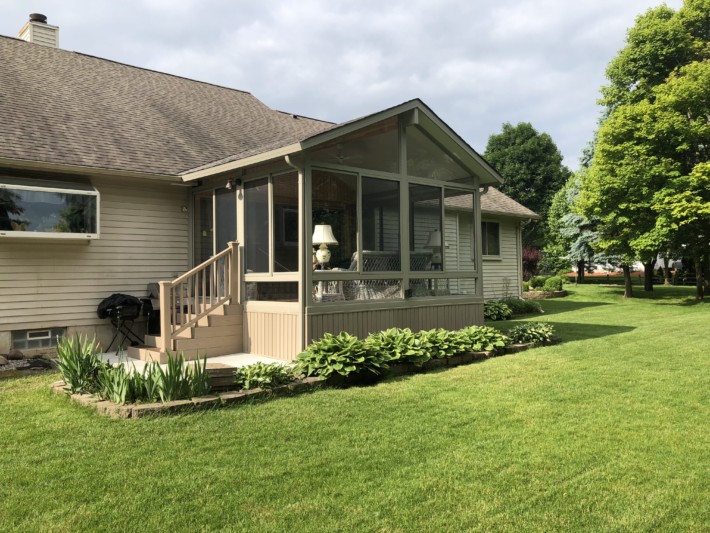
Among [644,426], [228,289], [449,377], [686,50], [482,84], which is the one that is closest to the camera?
[644,426]

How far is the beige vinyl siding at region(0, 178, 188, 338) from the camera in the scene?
316 inches

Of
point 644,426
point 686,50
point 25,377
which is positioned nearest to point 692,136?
point 686,50

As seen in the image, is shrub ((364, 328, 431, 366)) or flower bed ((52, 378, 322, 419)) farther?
shrub ((364, 328, 431, 366))

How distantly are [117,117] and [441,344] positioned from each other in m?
7.52

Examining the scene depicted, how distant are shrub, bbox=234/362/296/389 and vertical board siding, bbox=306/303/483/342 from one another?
1.35 metres

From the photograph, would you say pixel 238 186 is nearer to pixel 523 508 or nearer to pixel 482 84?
pixel 523 508

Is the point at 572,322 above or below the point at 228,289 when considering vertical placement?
below

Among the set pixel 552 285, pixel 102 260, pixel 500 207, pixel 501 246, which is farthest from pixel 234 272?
pixel 552 285

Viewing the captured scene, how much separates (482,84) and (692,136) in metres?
7.19

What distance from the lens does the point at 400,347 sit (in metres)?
6.92

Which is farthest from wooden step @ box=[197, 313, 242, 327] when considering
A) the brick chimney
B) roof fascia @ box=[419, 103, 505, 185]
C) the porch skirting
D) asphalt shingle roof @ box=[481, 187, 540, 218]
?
asphalt shingle roof @ box=[481, 187, 540, 218]

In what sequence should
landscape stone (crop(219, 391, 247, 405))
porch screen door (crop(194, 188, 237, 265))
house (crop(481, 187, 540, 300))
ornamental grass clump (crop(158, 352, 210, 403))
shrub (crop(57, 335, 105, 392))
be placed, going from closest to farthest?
ornamental grass clump (crop(158, 352, 210, 403))
landscape stone (crop(219, 391, 247, 405))
shrub (crop(57, 335, 105, 392))
porch screen door (crop(194, 188, 237, 265))
house (crop(481, 187, 540, 300))

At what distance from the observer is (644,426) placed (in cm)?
458

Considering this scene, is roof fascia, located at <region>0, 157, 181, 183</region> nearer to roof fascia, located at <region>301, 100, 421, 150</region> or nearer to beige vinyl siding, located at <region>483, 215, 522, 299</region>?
roof fascia, located at <region>301, 100, 421, 150</region>
